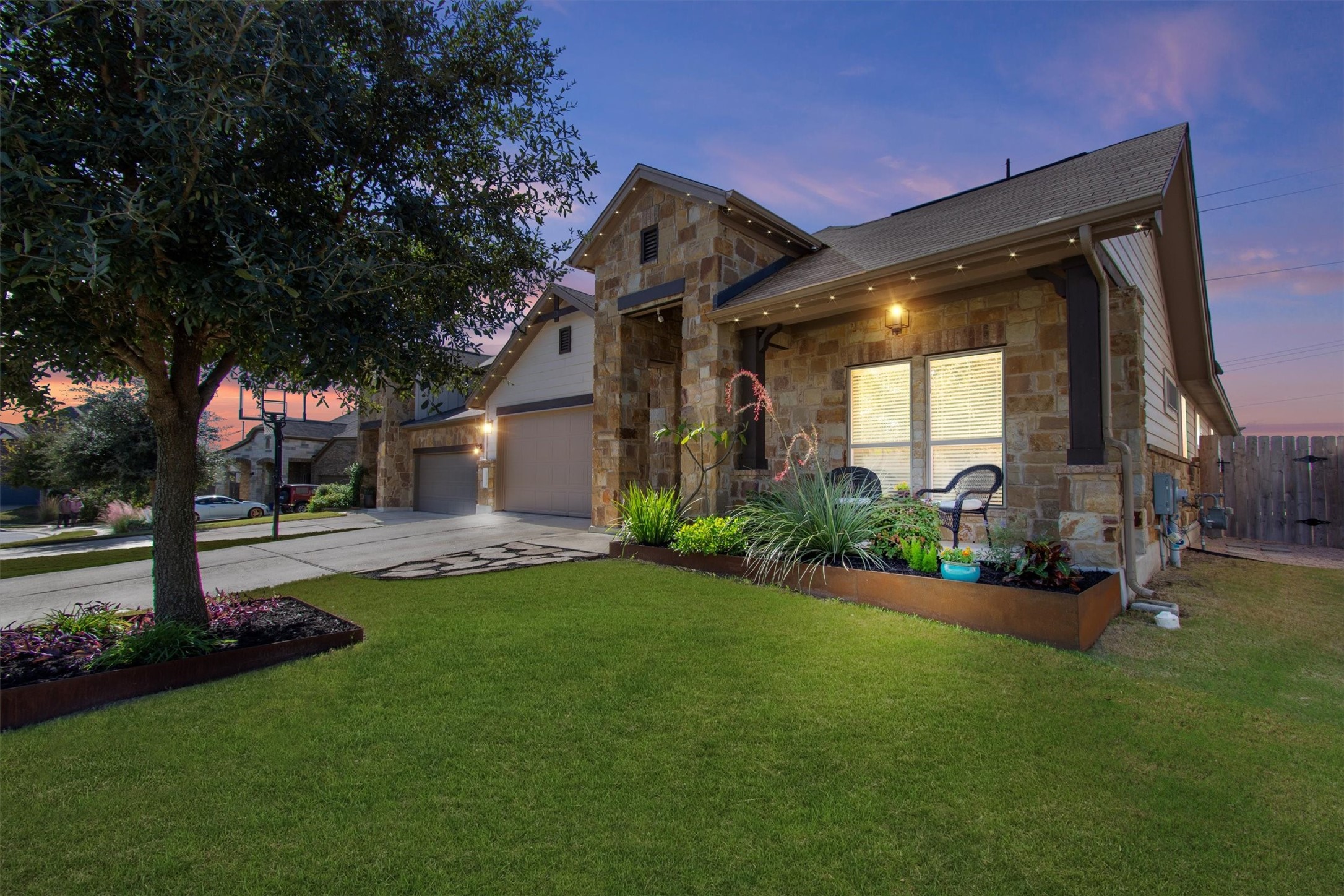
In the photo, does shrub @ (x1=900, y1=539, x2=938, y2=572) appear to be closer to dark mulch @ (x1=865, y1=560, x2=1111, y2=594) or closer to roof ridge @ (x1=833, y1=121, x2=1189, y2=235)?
dark mulch @ (x1=865, y1=560, x2=1111, y2=594)

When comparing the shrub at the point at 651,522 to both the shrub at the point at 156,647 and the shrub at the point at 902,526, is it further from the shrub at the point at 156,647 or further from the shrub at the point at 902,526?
the shrub at the point at 156,647

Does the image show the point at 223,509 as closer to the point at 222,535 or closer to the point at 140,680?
the point at 222,535

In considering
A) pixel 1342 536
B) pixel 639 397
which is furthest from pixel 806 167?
pixel 1342 536

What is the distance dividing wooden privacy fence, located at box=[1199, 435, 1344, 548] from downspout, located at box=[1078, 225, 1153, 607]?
8361 mm

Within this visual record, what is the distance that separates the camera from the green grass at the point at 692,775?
1691 mm

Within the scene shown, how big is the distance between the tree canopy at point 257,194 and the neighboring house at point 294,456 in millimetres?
23963

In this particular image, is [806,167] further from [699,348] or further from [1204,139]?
[1204,139]

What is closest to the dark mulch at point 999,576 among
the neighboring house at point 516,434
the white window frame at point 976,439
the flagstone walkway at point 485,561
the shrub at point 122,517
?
the white window frame at point 976,439

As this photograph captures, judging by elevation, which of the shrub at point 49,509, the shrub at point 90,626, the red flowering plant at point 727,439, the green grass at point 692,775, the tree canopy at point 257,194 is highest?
the tree canopy at point 257,194

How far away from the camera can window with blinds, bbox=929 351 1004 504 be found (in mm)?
6309

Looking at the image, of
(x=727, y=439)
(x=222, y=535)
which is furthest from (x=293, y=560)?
(x=727, y=439)

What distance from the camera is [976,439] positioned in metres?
6.41

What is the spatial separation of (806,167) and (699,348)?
3.31 m

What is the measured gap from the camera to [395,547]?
7.68 meters
